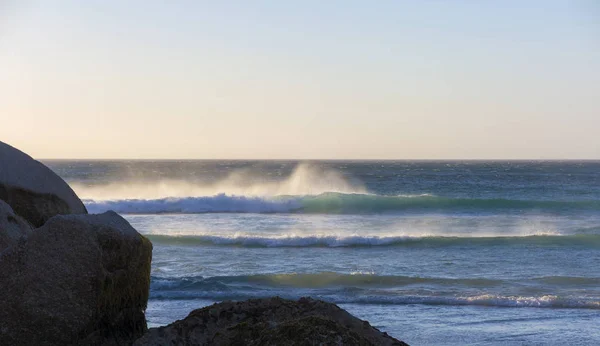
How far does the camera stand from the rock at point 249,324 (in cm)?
331

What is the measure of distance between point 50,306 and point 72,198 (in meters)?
1.86

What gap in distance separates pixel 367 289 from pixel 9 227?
8345 mm

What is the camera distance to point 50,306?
368cm

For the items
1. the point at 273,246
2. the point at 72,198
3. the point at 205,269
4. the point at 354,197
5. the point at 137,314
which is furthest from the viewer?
the point at 354,197

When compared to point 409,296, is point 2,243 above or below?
above

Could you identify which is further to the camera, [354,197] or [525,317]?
[354,197]

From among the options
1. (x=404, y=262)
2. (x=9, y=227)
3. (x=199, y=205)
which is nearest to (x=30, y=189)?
(x=9, y=227)

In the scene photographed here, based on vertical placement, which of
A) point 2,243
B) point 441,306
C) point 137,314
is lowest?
point 441,306

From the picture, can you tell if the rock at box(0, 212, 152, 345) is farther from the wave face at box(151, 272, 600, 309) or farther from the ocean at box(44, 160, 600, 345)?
the wave face at box(151, 272, 600, 309)

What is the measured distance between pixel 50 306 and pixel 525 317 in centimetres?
730

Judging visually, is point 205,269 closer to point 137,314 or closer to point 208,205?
point 137,314

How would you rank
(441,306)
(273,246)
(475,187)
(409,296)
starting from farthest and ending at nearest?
(475,187)
(273,246)
(409,296)
(441,306)

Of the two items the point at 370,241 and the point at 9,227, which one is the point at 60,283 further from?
the point at 370,241

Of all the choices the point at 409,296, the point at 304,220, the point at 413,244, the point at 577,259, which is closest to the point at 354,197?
the point at 304,220
